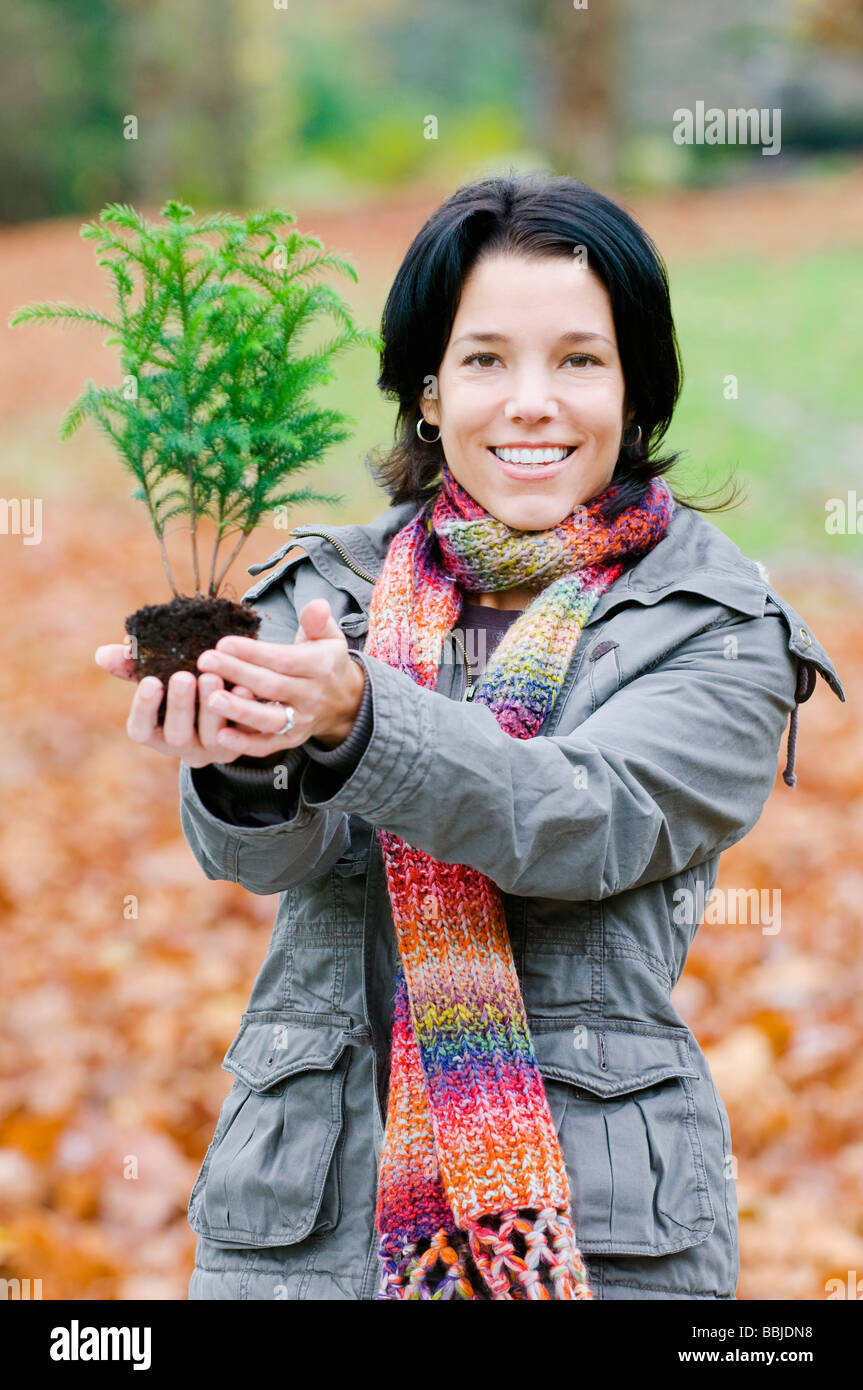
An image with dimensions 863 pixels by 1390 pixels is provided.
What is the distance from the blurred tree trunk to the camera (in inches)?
560

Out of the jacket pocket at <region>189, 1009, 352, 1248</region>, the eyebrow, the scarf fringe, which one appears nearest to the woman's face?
the eyebrow

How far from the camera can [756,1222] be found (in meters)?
3.33

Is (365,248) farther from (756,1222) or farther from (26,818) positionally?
(756,1222)

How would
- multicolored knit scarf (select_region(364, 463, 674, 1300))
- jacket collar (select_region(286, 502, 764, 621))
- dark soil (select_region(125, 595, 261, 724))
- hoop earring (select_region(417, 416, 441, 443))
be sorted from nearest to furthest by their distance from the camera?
1. dark soil (select_region(125, 595, 261, 724))
2. multicolored knit scarf (select_region(364, 463, 674, 1300))
3. jacket collar (select_region(286, 502, 764, 621))
4. hoop earring (select_region(417, 416, 441, 443))

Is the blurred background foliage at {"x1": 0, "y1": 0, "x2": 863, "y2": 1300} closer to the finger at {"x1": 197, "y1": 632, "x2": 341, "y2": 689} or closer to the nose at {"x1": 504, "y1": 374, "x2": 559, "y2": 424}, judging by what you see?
the nose at {"x1": 504, "y1": 374, "x2": 559, "y2": 424}

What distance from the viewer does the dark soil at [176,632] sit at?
160 cm

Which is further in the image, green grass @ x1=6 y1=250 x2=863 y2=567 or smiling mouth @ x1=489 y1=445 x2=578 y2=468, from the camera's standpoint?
green grass @ x1=6 y1=250 x2=863 y2=567

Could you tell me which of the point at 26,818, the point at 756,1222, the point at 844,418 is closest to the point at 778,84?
the point at 844,418

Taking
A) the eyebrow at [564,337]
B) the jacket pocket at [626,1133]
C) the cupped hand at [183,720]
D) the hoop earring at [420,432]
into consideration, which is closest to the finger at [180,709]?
the cupped hand at [183,720]

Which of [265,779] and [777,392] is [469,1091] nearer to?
[265,779]

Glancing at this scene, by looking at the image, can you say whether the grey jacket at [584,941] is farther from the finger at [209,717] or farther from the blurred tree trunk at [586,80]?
the blurred tree trunk at [586,80]

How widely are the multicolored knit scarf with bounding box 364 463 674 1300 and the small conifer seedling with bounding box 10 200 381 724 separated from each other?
0.29 meters

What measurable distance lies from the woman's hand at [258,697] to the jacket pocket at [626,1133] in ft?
1.71

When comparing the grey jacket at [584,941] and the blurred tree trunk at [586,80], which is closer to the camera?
the grey jacket at [584,941]
